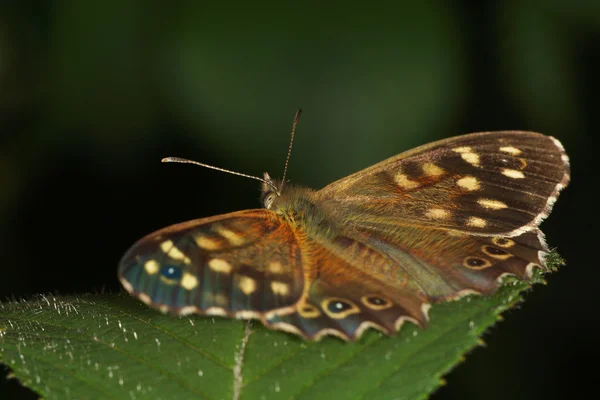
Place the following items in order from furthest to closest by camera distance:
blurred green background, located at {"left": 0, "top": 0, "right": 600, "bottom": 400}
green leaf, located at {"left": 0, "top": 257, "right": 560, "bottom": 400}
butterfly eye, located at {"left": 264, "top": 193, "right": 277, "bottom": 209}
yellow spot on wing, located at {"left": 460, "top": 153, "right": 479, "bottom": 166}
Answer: blurred green background, located at {"left": 0, "top": 0, "right": 600, "bottom": 400}
yellow spot on wing, located at {"left": 460, "top": 153, "right": 479, "bottom": 166}
butterfly eye, located at {"left": 264, "top": 193, "right": 277, "bottom": 209}
green leaf, located at {"left": 0, "top": 257, "right": 560, "bottom": 400}

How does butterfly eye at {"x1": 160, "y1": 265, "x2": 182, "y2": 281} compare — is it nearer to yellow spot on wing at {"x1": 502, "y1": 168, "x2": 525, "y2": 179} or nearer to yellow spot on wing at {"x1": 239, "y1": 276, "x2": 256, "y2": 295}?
yellow spot on wing at {"x1": 239, "y1": 276, "x2": 256, "y2": 295}

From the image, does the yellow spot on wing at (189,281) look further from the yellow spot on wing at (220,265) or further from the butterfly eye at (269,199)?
the butterfly eye at (269,199)

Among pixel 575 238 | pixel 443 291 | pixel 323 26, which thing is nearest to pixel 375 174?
pixel 443 291

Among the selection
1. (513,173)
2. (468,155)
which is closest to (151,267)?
(468,155)

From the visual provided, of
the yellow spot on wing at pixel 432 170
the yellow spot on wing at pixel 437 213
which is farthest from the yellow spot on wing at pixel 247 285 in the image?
the yellow spot on wing at pixel 432 170

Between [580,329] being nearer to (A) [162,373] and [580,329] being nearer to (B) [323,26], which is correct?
(B) [323,26]

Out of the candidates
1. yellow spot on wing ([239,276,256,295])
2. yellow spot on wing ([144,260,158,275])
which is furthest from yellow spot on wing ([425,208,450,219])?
yellow spot on wing ([144,260,158,275])
